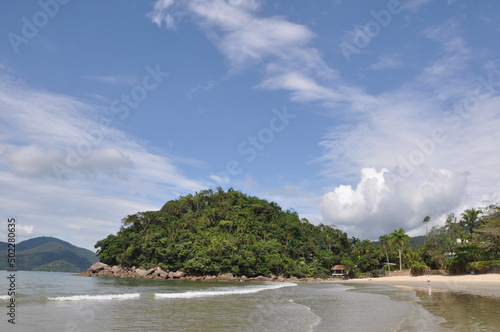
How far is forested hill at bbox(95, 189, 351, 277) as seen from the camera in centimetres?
6981

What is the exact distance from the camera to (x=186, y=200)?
95750mm

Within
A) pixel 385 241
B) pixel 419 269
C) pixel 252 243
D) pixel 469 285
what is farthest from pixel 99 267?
pixel 469 285

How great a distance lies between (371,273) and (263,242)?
28083 mm

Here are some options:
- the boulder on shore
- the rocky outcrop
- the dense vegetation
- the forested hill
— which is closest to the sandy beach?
the dense vegetation

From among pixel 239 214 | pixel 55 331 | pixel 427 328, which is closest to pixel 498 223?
pixel 427 328

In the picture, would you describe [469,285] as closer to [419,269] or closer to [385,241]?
[419,269]

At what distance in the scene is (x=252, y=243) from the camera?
74.8 metres

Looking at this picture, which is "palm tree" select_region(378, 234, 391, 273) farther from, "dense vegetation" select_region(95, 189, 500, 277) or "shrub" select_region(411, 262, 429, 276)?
"shrub" select_region(411, 262, 429, 276)

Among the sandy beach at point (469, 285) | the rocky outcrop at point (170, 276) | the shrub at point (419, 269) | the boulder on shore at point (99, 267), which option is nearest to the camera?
the sandy beach at point (469, 285)

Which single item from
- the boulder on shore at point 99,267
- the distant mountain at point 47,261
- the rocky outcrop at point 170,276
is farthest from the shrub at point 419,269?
the distant mountain at point 47,261

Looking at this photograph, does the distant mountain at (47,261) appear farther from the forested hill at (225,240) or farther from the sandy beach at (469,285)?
the sandy beach at (469,285)

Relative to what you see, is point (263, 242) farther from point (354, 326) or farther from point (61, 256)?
point (61, 256)

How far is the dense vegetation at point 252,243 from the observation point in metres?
68.9

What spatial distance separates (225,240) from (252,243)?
6730 millimetres
